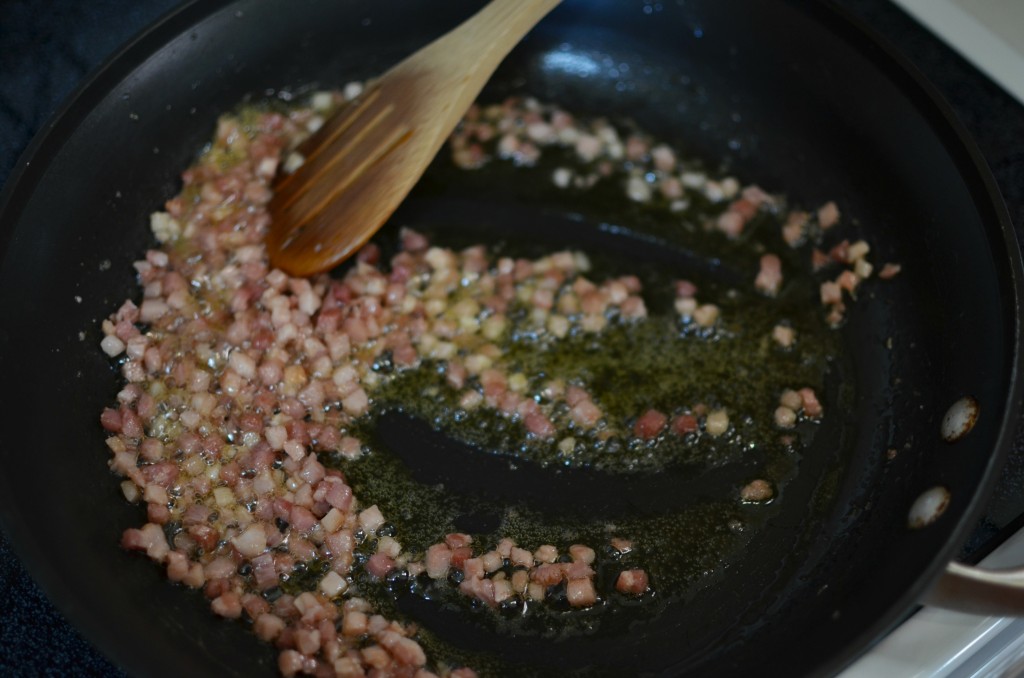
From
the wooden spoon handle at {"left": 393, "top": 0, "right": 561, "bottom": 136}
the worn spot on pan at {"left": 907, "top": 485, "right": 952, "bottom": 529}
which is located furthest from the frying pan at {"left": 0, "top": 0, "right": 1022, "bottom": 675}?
the wooden spoon handle at {"left": 393, "top": 0, "right": 561, "bottom": 136}

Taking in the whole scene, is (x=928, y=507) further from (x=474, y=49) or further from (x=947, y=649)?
(x=474, y=49)

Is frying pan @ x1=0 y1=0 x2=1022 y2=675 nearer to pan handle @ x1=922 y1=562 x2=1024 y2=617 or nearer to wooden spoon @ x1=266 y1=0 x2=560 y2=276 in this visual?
pan handle @ x1=922 y1=562 x2=1024 y2=617

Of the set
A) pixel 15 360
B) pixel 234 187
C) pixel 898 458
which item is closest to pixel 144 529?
pixel 15 360

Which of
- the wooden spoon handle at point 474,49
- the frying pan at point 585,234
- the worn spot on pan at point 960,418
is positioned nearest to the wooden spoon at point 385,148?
the wooden spoon handle at point 474,49

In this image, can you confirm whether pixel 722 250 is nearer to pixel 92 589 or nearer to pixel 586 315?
pixel 586 315

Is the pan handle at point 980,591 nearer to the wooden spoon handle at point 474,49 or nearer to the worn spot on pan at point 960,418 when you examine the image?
the worn spot on pan at point 960,418
